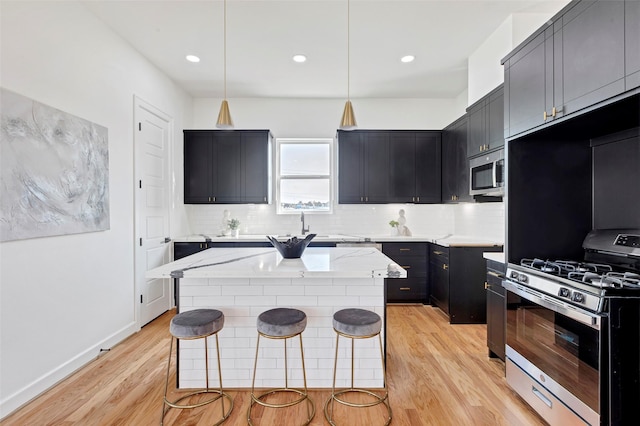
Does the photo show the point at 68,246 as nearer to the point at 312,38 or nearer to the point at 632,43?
the point at 312,38

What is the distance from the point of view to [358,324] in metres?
1.87

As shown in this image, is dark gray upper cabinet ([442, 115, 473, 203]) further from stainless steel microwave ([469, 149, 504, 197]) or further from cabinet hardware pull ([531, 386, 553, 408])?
cabinet hardware pull ([531, 386, 553, 408])

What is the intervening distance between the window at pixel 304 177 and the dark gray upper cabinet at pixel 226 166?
42 centimetres

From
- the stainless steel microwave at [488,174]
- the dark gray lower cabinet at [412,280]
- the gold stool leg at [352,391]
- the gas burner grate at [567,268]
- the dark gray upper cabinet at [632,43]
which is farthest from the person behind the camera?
the dark gray lower cabinet at [412,280]

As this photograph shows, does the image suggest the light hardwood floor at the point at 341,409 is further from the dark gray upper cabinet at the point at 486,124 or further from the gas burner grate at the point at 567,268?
the dark gray upper cabinet at the point at 486,124

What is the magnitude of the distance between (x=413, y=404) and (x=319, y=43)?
3410mm

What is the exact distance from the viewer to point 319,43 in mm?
3344

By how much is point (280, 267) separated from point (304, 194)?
3067 millimetres

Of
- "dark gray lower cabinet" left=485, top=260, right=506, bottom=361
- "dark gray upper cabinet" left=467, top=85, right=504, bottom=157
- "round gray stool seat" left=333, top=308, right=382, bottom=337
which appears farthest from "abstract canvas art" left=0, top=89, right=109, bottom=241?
"dark gray upper cabinet" left=467, top=85, right=504, bottom=157

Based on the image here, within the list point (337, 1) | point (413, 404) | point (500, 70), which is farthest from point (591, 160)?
point (337, 1)

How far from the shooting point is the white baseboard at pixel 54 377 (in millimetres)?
2027

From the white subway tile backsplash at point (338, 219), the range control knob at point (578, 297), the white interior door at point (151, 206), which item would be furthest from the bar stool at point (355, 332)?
the white subway tile backsplash at point (338, 219)

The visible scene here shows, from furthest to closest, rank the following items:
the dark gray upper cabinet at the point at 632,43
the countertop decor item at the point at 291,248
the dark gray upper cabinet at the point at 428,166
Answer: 1. the dark gray upper cabinet at the point at 428,166
2. the countertop decor item at the point at 291,248
3. the dark gray upper cabinet at the point at 632,43

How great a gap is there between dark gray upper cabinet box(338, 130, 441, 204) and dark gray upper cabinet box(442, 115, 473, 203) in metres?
0.15
